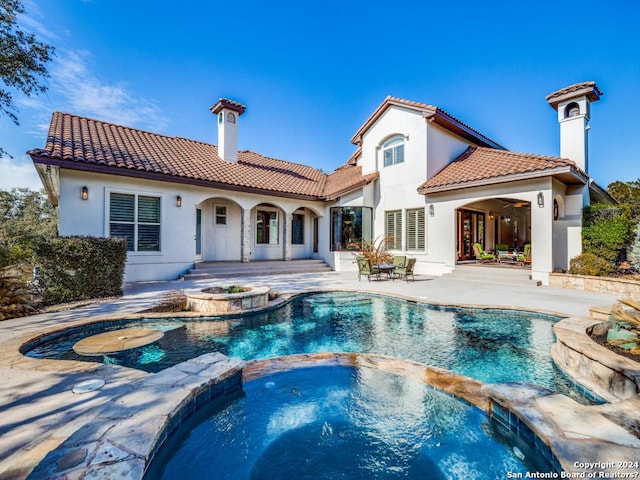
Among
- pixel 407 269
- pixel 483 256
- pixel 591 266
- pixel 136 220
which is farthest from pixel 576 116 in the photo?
pixel 136 220

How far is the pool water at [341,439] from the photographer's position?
2719mm

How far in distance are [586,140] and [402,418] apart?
606 inches

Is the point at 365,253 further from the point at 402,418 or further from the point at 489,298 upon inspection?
the point at 402,418

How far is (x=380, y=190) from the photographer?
55.6ft

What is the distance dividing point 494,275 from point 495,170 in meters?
4.52

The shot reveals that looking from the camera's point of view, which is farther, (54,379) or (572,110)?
(572,110)

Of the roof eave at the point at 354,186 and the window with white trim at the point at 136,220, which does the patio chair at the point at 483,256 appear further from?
the window with white trim at the point at 136,220

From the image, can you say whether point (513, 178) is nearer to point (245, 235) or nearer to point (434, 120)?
point (434, 120)

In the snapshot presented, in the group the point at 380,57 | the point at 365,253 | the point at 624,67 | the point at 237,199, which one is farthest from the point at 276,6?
the point at 624,67

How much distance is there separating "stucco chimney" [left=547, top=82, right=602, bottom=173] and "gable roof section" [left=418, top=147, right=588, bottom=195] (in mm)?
1200

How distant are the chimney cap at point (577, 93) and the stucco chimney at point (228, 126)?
49.2ft

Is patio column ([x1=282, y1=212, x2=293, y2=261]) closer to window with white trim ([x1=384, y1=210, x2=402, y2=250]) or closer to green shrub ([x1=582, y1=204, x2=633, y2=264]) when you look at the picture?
window with white trim ([x1=384, y1=210, x2=402, y2=250])

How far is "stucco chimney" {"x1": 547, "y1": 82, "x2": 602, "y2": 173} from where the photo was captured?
12531 millimetres

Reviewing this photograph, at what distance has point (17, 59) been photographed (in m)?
9.98
